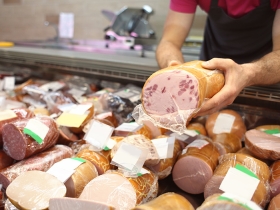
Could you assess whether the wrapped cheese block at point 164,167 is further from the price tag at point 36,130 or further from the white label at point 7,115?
the white label at point 7,115

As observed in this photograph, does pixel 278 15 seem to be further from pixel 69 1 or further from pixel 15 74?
pixel 69 1

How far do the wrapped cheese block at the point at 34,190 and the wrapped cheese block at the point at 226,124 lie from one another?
36.5 inches

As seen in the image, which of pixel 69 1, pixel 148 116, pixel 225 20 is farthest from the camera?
pixel 69 1

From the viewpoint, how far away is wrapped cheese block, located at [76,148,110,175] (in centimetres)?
136

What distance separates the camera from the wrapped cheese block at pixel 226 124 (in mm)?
1635

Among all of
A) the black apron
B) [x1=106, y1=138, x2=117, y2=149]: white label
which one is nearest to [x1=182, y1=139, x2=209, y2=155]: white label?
[x1=106, y1=138, x2=117, y2=149]: white label

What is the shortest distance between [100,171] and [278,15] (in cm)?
132

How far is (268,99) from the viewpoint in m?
1.55

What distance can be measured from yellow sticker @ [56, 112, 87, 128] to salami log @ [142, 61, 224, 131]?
23.0 inches

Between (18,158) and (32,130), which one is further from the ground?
(32,130)

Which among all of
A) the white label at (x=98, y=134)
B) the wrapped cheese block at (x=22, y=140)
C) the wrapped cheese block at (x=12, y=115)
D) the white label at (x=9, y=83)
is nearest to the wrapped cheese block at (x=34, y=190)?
the wrapped cheese block at (x=22, y=140)

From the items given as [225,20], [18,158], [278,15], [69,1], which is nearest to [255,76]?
[278,15]

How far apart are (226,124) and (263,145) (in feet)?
1.15

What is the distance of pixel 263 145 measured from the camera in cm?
133
